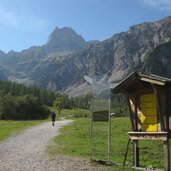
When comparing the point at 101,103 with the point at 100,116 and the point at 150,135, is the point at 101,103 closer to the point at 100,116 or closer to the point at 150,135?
the point at 100,116

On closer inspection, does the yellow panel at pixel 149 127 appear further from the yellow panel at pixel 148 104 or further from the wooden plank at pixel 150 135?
the yellow panel at pixel 148 104

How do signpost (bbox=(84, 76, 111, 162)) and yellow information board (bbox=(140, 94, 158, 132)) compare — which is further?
signpost (bbox=(84, 76, 111, 162))

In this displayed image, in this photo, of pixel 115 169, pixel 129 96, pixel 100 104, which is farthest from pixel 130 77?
pixel 115 169

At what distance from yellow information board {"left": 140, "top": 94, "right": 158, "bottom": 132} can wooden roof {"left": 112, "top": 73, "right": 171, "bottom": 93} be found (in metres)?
0.72

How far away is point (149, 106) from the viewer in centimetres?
1966

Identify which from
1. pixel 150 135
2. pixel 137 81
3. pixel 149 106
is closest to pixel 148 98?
pixel 149 106

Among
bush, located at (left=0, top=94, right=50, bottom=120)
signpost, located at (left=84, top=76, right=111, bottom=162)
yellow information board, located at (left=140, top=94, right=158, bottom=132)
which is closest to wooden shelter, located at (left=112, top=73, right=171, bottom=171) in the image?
yellow information board, located at (left=140, top=94, right=158, bottom=132)

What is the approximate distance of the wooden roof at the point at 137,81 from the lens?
58.8 feet

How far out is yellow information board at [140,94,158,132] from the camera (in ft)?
63.5

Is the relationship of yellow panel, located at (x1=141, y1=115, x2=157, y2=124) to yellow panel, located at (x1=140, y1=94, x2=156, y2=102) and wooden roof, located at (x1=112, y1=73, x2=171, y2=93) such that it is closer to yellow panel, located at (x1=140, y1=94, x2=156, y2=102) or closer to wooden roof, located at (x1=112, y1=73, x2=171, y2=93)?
yellow panel, located at (x1=140, y1=94, x2=156, y2=102)

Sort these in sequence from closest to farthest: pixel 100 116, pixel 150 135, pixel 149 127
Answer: pixel 150 135 < pixel 149 127 < pixel 100 116

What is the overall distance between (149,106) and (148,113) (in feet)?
1.18

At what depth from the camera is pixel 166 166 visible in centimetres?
1775

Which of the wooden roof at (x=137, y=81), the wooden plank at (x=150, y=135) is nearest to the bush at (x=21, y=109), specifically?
the wooden roof at (x=137, y=81)
